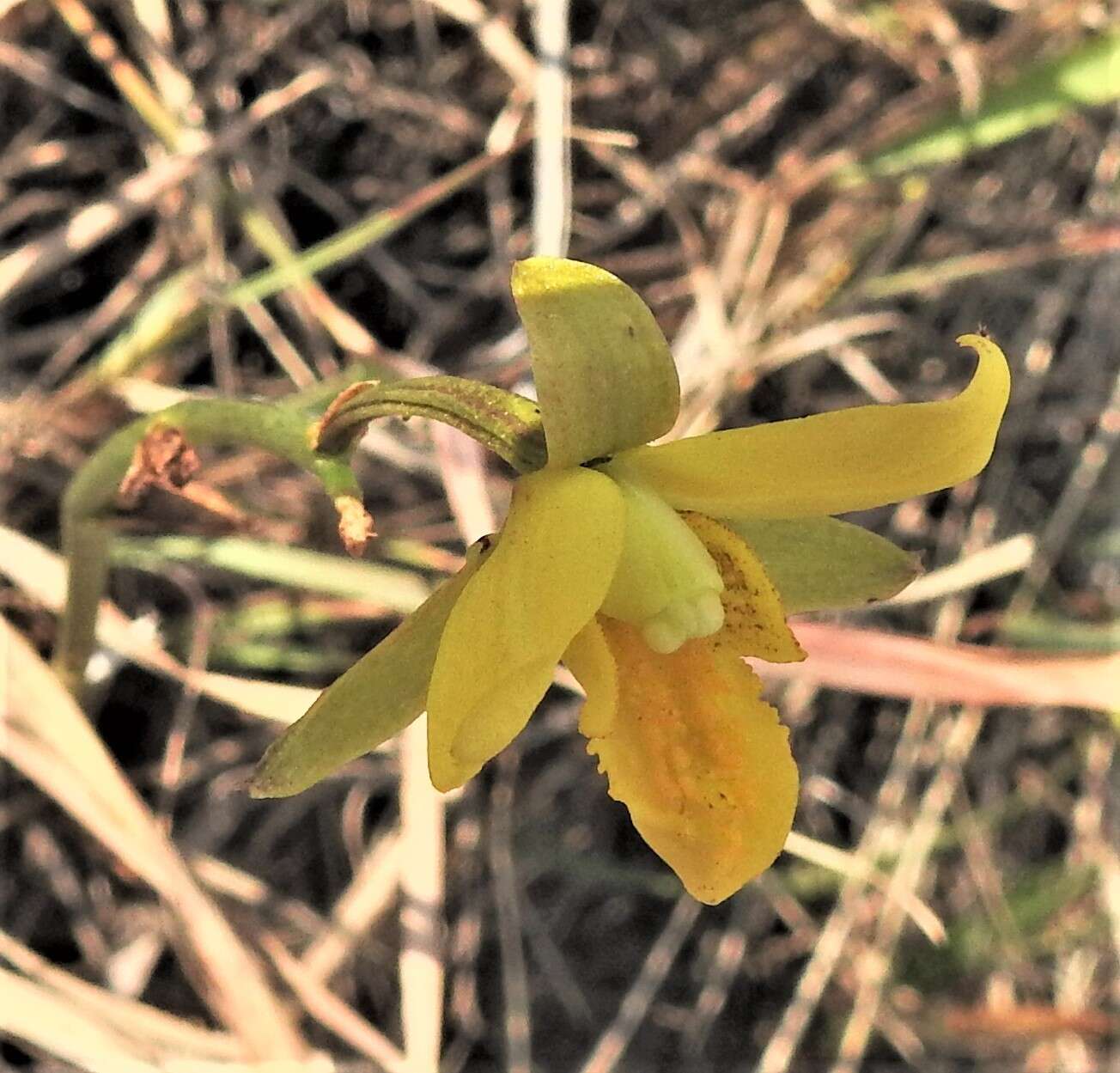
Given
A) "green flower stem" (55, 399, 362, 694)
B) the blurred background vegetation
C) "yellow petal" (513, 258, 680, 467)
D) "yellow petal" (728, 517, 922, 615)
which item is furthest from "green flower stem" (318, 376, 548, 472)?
the blurred background vegetation

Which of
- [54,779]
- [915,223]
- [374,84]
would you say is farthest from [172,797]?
[915,223]

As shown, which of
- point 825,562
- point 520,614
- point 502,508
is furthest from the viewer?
point 502,508

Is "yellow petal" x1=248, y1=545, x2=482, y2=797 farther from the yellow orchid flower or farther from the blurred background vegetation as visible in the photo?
the blurred background vegetation

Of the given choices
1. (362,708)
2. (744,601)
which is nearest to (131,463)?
(362,708)

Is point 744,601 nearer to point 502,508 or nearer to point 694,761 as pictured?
point 694,761

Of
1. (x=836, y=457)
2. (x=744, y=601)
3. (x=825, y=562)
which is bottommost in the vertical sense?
(x=825, y=562)

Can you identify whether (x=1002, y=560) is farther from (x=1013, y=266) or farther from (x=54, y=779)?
(x=54, y=779)
